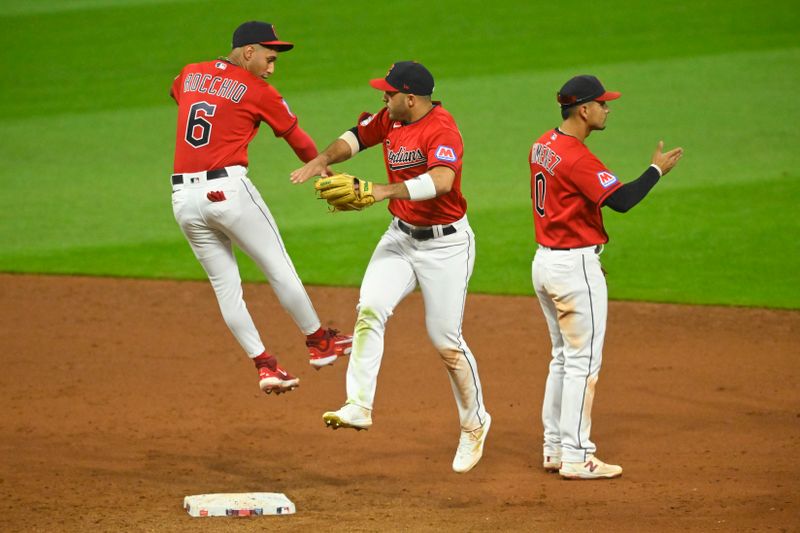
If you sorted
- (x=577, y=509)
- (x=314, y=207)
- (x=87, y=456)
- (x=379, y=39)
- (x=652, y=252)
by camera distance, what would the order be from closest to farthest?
(x=577, y=509)
(x=87, y=456)
(x=652, y=252)
(x=314, y=207)
(x=379, y=39)

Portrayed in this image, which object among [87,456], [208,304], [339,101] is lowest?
[87,456]

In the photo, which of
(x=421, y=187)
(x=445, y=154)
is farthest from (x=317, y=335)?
(x=445, y=154)

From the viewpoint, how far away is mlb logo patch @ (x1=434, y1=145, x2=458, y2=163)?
272 inches

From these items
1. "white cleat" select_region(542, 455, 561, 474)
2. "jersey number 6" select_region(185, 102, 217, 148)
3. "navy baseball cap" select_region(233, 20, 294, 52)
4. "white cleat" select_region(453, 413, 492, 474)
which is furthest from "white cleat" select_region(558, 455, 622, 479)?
"navy baseball cap" select_region(233, 20, 294, 52)

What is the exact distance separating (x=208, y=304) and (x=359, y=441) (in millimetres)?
3364

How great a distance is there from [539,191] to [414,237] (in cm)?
85

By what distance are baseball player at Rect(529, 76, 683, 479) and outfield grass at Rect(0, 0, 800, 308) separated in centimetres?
405

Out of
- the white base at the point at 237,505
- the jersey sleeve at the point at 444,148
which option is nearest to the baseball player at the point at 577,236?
the jersey sleeve at the point at 444,148

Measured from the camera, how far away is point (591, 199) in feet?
→ 23.6

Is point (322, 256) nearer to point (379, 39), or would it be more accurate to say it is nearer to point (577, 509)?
point (577, 509)

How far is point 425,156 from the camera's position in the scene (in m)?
7.15

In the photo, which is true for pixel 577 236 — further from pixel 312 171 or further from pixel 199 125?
pixel 199 125

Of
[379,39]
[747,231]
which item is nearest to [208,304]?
[747,231]

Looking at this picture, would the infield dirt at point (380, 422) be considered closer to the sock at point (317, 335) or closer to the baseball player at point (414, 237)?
the baseball player at point (414, 237)
